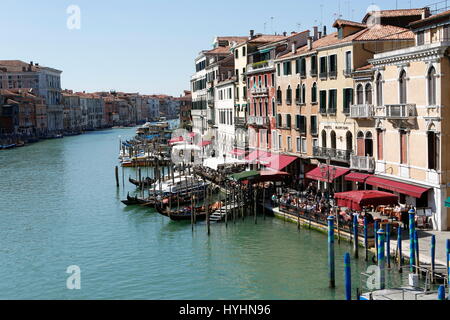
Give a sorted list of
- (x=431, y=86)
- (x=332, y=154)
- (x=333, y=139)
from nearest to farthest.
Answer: (x=431, y=86) < (x=332, y=154) < (x=333, y=139)

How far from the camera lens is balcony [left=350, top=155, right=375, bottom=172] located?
22.5 metres

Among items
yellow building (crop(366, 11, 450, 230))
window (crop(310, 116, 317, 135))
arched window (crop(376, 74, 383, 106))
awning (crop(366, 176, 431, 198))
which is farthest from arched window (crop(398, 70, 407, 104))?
window (crop(310, 116, 317, 135))

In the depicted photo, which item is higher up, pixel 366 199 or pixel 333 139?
pixel 333 139

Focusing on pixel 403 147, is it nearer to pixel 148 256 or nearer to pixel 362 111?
pixel 362 111

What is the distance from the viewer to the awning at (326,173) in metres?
24.2

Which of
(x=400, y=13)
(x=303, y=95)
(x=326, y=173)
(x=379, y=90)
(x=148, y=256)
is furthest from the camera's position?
(x=303, y=95)

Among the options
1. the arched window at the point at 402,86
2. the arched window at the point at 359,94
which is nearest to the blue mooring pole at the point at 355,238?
the arched window at the point at 402,86

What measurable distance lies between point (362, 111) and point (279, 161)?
7.51 meters

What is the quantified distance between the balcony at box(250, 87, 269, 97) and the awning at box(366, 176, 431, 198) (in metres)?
12.3

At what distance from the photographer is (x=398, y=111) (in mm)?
20188

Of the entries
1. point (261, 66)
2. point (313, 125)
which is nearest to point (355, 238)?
point (313, 125)
